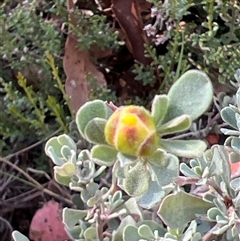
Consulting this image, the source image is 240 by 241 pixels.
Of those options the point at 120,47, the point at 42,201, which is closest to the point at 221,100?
the point at 120,47

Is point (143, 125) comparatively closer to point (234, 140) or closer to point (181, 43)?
point (234, 140)

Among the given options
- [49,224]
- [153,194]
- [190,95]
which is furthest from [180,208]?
[49,224]

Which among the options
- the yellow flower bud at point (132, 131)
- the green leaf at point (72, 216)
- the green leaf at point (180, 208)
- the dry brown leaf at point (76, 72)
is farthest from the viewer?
the dry brown leaf at point (76, 72)

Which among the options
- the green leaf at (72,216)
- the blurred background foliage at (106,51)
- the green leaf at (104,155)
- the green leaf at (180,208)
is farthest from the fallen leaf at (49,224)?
the green leaf at (104,155)

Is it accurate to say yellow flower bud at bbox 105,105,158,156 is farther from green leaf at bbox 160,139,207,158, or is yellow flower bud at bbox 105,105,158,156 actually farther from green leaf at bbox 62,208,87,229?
green leaf at bbox 62,208,87,229

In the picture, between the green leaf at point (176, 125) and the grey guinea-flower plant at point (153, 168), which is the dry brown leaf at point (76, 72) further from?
the green leaf at point (176, 125)

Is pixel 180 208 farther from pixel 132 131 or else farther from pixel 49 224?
pixel 49 224
